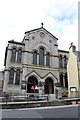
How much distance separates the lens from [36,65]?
23.6m

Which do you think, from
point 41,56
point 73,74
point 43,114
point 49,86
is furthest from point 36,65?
point 43,114

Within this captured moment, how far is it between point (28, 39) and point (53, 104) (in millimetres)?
15986

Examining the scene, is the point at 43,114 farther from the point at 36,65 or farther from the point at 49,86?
the point at 49,86

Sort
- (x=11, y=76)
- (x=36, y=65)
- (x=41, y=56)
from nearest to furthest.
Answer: (x=11, y=76) → (x=36, y=65) → (x=41, y=56)

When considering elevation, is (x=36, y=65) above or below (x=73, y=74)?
above

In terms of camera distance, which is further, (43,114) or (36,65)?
(36,65)

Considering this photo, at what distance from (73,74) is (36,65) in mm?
9430

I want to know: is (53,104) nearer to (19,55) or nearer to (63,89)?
(63,89)

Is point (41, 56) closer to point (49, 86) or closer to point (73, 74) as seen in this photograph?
point (49, 86)

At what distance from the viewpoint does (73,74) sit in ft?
82.1

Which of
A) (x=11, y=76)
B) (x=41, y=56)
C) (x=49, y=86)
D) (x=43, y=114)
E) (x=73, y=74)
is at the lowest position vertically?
(x=43, y=114)

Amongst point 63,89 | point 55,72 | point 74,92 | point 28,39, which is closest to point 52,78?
point 55,72

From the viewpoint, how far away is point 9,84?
818 inches

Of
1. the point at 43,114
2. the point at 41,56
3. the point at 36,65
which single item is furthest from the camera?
the point at 41,56
